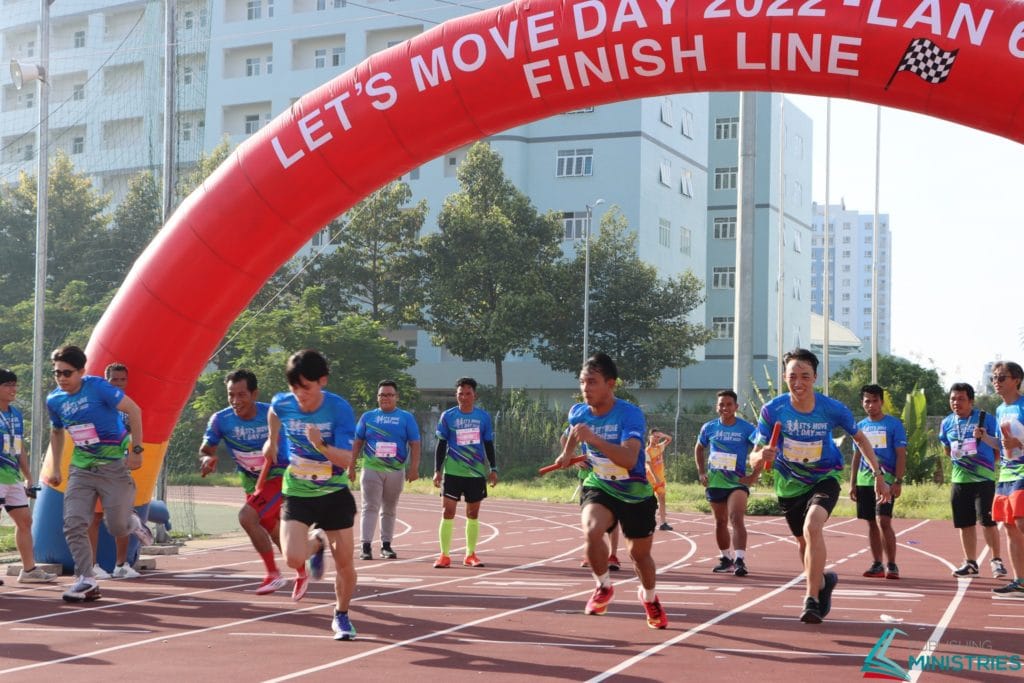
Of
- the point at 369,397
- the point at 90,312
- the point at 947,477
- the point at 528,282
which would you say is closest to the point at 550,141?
the point at 528,282

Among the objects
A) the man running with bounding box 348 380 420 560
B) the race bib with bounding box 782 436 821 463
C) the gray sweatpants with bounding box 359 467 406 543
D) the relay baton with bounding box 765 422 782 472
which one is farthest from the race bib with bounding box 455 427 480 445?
the relay baton with bounding box 765 422 782 472

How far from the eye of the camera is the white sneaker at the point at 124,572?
1312 cm

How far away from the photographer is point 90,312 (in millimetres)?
42469

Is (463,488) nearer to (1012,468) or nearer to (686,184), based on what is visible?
(1012,468)

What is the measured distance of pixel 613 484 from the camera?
927 centimetres

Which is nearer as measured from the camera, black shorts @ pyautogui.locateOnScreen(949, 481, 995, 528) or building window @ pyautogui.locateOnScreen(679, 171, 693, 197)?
black shorts @ pyautogui.locateOnScreen(949, 481, 995, 528)

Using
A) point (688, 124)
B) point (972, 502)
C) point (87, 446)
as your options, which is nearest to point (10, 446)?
point (87, 446)

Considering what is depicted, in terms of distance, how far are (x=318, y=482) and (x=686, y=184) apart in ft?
181

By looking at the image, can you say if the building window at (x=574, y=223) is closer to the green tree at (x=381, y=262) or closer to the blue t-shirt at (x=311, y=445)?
the green tree at (x=381, y=262)

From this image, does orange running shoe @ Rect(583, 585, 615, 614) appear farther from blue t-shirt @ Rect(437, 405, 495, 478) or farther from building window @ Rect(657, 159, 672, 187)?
building window @ Rect(657, 159, 672, 187)

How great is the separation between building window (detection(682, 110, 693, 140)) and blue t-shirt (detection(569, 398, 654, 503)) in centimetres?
5424

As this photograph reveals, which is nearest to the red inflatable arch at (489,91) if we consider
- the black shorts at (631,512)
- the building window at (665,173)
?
the black shorts at (631,512)

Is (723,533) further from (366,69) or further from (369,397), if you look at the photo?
(369,397)

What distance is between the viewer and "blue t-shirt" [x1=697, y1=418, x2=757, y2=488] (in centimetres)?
1410
